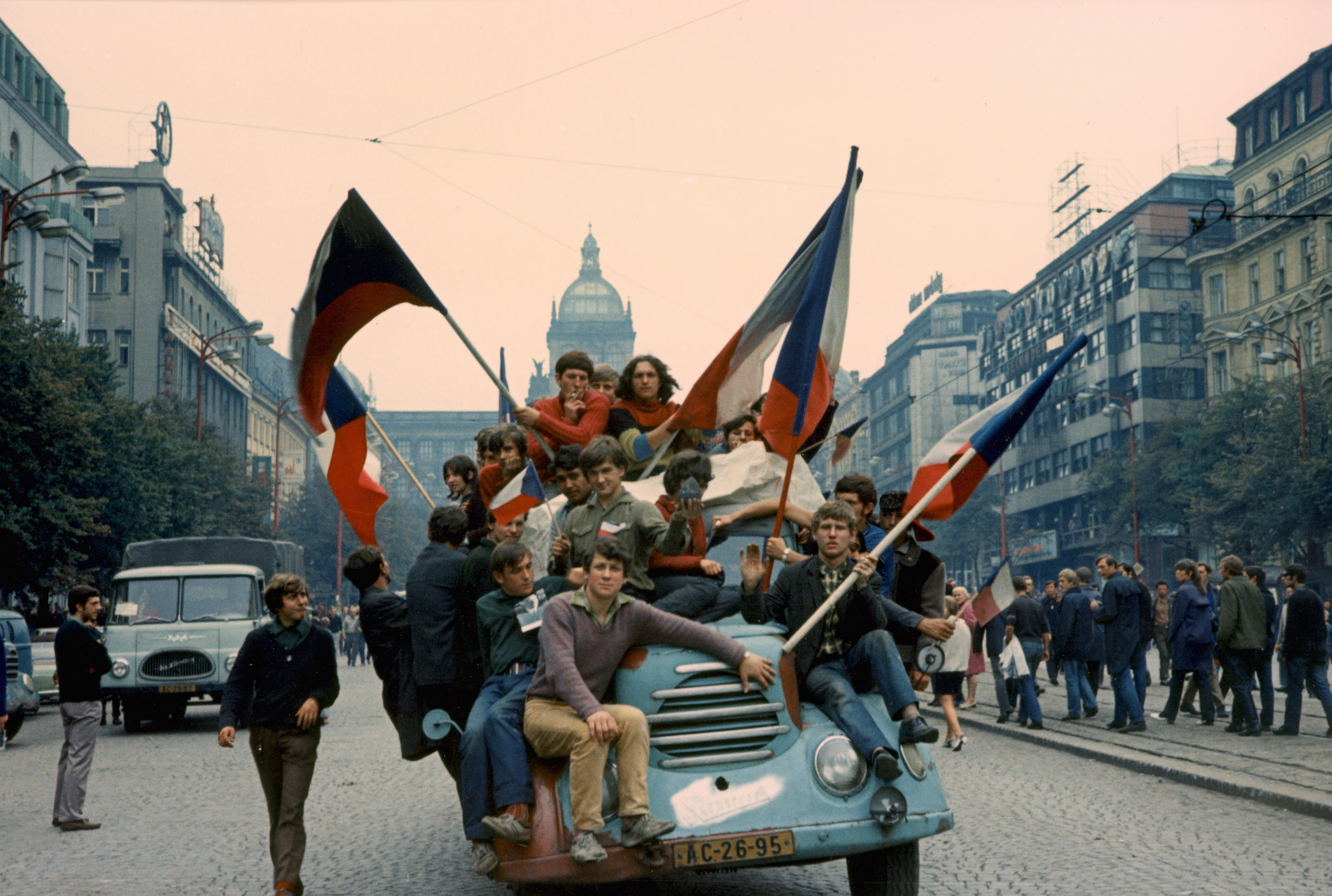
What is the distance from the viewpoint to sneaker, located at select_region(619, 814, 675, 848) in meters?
6.08

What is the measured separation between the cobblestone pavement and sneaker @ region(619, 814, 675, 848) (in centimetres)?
208

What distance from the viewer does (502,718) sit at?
21.2 feet

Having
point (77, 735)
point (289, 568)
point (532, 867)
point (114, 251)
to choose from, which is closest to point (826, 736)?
point (532, 867)

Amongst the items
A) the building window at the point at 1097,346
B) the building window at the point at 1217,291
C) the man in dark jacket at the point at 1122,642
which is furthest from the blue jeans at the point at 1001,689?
the building window at the point at 1097,346

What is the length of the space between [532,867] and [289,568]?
23928 millimetres

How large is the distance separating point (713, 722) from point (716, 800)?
1.21ft

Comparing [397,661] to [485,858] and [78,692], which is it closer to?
[485,858]

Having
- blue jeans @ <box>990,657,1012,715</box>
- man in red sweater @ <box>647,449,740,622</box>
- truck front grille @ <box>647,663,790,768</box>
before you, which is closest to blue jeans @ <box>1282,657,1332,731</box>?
blue jeans @ <box>990,657,1012,715</box>

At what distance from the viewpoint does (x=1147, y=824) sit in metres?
9.97

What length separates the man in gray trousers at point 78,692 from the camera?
37.3 ft

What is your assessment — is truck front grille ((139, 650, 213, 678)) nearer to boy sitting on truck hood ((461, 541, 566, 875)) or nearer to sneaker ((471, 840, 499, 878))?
boy sitting on truck hood ((461, 541, 566, 875))

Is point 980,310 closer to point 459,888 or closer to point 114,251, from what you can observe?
point 114,251

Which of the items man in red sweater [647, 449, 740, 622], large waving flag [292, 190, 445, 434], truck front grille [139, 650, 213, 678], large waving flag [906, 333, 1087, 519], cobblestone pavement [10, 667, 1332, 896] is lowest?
cobblestone pavement [10, 667, 1332, 896]

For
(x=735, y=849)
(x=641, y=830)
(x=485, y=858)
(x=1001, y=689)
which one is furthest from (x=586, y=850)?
(x=1001, y=689)
